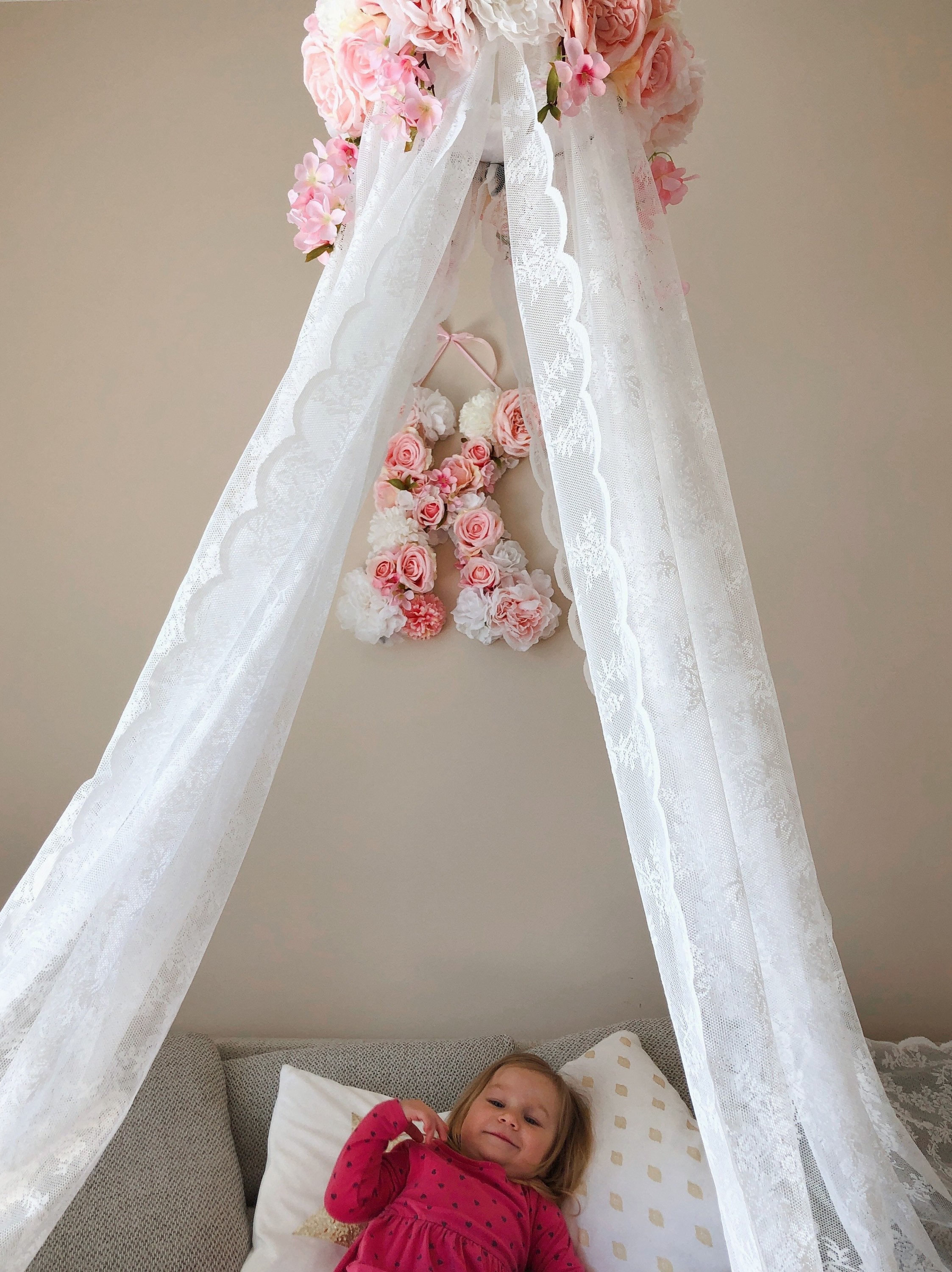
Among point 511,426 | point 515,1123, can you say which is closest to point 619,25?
point 511,426

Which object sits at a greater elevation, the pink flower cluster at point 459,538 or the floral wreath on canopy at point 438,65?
the floral wreath on canopy at point 438,65

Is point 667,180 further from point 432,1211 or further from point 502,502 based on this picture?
point 432,1211

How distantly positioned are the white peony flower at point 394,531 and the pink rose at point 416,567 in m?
0.03

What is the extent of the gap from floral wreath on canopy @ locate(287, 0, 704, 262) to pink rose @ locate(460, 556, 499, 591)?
0.96m

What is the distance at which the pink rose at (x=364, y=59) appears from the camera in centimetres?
114

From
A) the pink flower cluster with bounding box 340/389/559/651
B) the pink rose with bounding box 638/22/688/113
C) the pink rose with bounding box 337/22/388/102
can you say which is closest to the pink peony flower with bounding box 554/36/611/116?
the pink rose with bounding box 638/22/688/113

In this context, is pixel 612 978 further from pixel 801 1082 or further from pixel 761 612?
pixel 801 1082

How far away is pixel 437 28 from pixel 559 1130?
5.67 ft

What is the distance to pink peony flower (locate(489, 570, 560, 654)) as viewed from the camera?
2166 millimetres

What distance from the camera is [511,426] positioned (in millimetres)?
2184

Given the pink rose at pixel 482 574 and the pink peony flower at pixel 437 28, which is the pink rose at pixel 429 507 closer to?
the pink rose at pixel 482 574

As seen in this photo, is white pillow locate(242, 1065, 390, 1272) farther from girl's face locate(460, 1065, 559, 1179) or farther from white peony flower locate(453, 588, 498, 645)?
white peony flower locate(453, 588, 498, 645)

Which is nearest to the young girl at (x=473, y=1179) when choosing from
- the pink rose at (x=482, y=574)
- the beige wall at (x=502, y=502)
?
the beige wall at (x=502, y=502)

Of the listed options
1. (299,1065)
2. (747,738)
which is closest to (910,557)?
(747,738)
